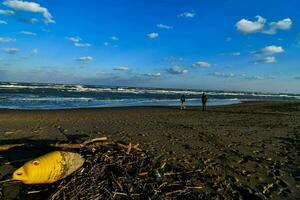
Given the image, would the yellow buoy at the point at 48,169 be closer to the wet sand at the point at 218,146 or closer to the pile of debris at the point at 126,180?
the pile of debris at the point at 126,180

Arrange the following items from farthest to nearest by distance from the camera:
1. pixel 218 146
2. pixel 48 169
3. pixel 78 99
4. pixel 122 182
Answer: pixel 78 99, pixel 218 146, pixel 48 169, pixel 122 182

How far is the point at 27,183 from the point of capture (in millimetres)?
6914

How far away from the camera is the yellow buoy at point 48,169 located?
679 cm

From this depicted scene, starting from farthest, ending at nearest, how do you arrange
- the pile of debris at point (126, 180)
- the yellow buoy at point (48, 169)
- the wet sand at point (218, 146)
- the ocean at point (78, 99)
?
the ocean at point (78, 99)
the wet sand at point (218, 146)
the yellow buoy at point (48, 169)
the pile of debris at point (126, 180)

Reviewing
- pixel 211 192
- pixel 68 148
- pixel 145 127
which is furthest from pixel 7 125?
pixel 211 192

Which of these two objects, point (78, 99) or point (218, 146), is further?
point (78, 99)

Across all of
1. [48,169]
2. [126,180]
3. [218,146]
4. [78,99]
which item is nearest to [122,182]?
[126,180]

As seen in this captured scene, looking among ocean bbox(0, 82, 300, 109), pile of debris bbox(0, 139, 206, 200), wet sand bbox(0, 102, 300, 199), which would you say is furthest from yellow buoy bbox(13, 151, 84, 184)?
ocean bbox(0, 82, 300, 109)

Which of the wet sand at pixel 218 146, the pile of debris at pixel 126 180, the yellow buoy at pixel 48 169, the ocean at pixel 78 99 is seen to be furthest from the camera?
the ocean at pixel 78 99

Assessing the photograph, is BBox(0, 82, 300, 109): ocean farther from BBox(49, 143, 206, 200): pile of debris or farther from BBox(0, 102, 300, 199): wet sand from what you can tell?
BBox(49, 143, 206, 200): pile of debris

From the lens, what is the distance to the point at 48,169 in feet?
22.8

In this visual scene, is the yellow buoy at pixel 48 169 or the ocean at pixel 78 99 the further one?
the ocean at pixel 78 99

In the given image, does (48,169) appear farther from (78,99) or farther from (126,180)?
(78,99)

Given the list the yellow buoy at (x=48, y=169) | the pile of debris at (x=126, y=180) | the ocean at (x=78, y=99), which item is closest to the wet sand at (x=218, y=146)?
the pile of debris at (x=126, y=180)
